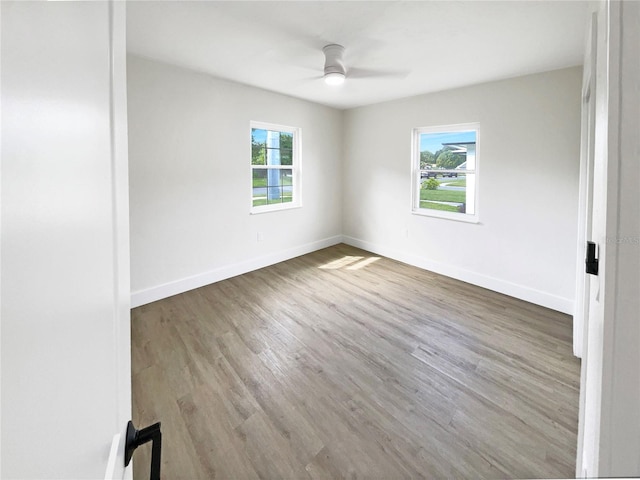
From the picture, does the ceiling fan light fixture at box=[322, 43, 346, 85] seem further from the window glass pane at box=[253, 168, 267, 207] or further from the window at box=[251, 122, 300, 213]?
the window glass pane at box=[253, 168, 267, 207]

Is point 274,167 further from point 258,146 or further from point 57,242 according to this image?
point 57,242

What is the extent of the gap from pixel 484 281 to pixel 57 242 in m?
4.06

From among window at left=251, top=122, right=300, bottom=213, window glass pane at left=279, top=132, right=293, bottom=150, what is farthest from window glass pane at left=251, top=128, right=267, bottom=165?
window glass pane at left=279, top=132, right=293, bottom=150

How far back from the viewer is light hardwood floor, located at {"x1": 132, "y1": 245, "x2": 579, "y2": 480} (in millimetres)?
1454

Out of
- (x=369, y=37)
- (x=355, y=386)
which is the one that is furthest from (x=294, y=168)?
(x=355, y=386)

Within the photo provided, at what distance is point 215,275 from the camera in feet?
12.1

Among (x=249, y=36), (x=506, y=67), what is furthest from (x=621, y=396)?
(x=506, y=67)

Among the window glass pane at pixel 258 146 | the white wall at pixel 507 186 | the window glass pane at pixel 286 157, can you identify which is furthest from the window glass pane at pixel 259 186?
the white wall at pixel 507 186

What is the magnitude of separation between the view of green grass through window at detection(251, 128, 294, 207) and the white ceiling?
956 mm

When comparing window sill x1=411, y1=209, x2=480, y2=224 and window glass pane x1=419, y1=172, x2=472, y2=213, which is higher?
window glass pane x1=419, y1=172, x2=472, y2=213

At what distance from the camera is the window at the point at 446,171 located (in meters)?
3.72

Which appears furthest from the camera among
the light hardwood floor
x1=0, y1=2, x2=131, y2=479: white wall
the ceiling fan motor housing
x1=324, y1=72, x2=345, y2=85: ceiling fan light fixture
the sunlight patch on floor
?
the sunlight patch on floor

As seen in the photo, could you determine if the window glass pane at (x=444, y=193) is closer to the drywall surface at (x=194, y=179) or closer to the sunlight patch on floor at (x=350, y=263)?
the sunlight patch on floor at (x=350, y=263)

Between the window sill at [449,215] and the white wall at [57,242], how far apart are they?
3.91 metres
